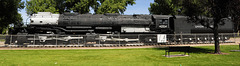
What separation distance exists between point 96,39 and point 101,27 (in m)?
1.41

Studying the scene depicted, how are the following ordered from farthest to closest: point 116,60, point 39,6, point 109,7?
point 39,6
point 109,7
point 116,60

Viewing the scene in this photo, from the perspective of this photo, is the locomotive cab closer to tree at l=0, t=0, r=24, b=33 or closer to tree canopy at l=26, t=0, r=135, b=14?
tree canopy at l=26, t=0, r=135, b=14

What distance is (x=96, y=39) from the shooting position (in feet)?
60.5

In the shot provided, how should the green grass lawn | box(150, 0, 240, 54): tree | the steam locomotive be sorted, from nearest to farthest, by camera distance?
1. the green grass lawn
2. box(150, 0, 240, 54): tree
3. the steam locomotive

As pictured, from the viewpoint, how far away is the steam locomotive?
17609mm

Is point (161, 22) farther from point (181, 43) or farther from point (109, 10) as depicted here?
point (109, 10)

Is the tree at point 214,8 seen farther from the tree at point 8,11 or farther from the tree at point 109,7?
the tree at point 8,11

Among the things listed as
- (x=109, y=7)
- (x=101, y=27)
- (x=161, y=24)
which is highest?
(x=109, y=7)

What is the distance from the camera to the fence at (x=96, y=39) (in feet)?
57.3

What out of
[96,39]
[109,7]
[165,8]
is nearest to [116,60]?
[96,39]

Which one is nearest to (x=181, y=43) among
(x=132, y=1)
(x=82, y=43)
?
(x=82, y=43)

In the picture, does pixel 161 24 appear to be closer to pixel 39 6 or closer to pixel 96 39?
pixel 96 39

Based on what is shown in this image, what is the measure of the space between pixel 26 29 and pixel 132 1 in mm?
26126

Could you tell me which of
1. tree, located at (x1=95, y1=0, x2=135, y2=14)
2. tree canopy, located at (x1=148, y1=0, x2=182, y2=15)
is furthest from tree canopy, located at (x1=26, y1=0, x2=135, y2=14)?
tree canopy, located at (x1=148, y1=0, x2=182, y2=15)
